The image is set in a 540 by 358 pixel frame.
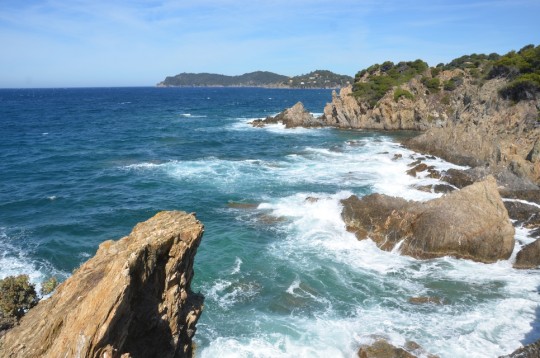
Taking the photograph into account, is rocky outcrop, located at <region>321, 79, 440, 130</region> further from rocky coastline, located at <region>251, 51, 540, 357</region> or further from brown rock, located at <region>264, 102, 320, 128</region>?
brown rock, located at <region>264, 102, 320, 128</region>

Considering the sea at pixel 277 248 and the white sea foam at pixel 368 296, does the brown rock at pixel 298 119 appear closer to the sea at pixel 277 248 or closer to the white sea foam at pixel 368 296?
the sea at pixel 277 248

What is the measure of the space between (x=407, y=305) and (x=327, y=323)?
4525 millimetres

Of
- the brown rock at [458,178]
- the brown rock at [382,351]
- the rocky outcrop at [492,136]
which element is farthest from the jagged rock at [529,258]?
the rocky outcrop at [492,136]

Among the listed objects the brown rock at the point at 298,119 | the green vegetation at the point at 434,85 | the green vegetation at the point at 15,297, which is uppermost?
the green vegetation at the point at 434,85

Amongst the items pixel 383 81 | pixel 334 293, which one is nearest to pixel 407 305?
pixel 334 293

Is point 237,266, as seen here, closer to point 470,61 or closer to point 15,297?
point 15,297

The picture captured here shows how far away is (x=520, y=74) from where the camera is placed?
61.0 m

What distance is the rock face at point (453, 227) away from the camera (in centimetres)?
2527

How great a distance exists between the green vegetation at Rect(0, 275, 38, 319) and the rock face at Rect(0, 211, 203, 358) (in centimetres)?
202

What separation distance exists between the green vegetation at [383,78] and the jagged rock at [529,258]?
208 ft

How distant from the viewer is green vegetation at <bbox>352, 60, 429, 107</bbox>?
86.2 meters

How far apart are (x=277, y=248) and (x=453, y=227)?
11.3 m

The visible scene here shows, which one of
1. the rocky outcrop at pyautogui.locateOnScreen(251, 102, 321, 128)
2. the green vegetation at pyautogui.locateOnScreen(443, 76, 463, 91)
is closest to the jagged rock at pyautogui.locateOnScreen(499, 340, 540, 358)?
the rocky outcrop at pyautogui.locateOnScreen(251, 102, 321, 128)

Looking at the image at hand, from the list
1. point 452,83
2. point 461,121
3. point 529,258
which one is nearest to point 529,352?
point 529,258
